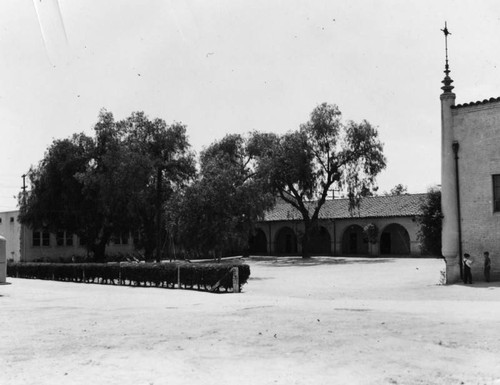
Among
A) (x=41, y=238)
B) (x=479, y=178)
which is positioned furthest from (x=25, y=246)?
(x=479, y=178)

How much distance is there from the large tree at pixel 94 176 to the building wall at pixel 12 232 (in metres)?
6.35

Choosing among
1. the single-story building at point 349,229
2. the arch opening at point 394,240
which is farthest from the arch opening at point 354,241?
the arch opening at point 394,240

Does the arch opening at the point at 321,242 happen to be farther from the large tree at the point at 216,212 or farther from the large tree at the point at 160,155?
the large tree at the point at 216,212

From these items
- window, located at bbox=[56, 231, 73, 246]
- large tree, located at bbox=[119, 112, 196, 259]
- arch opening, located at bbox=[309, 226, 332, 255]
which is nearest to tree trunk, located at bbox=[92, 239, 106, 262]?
large tree, located at bbox=[119, 112, 196, 259]

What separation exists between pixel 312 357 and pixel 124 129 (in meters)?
36.3

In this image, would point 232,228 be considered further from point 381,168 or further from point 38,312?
point 381,168

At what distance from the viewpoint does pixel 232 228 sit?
90.5 feet

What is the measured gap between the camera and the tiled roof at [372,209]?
4997cm

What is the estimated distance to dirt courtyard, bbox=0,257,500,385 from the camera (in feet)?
23.9

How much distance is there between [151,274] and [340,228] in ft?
103

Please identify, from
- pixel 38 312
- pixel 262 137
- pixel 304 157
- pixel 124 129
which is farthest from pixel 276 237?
pixel 38 312

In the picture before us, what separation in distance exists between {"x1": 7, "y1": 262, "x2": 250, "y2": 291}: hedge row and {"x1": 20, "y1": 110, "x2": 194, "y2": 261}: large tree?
7749 millimetres

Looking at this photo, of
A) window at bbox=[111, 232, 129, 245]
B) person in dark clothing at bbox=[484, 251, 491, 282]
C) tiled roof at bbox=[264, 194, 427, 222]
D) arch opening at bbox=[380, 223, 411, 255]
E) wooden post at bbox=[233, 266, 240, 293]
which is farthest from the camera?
arch opening at bbox=[380, 223, 411, 255]

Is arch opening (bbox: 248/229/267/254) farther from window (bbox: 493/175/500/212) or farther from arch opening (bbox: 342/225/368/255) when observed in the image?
window (bbox: 493/175/500/212)
